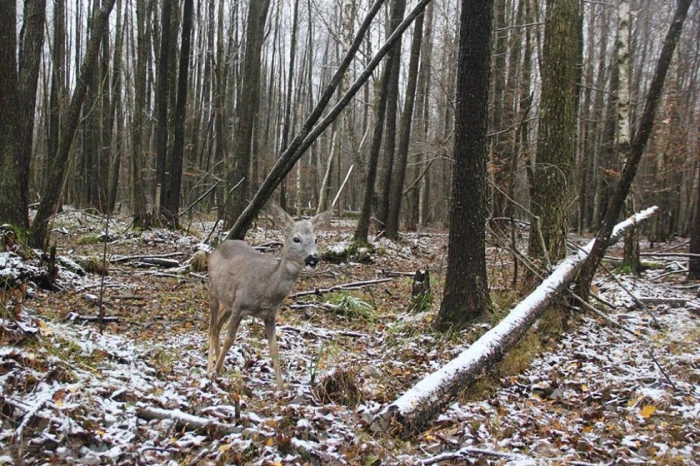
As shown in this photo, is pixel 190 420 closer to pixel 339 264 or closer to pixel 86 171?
pixel 339 264

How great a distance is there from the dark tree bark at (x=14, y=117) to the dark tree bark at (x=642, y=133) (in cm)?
791

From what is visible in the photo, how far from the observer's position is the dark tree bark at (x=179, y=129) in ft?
53.5

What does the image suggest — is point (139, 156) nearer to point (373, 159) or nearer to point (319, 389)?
point (373, 159)

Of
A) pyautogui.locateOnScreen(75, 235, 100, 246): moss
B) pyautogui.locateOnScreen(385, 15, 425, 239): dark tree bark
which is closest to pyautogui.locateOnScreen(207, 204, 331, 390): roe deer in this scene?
pyautogui.locateOnScreen(75, 235, 100, 246): moss

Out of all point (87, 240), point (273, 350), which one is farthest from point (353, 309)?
point (87, 240)

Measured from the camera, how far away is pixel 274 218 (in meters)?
5.62

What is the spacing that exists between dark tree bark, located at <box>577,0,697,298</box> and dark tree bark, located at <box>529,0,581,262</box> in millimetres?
666

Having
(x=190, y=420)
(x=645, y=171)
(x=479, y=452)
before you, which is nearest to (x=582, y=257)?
(x=479, y=452)

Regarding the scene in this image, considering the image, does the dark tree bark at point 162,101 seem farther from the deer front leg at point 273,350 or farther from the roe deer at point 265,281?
the deer front leg at point 273,350

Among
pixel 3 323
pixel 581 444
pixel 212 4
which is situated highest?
pixel 212 4

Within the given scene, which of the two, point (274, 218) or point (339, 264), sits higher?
point (274, 218)

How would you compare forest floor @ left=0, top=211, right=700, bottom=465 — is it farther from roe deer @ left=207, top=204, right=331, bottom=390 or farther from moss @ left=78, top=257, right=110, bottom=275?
moss @ left=78, top=257, right=110, bottom=275

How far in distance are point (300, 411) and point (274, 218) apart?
2.25 meters

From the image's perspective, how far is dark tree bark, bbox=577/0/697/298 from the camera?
6.27 m
